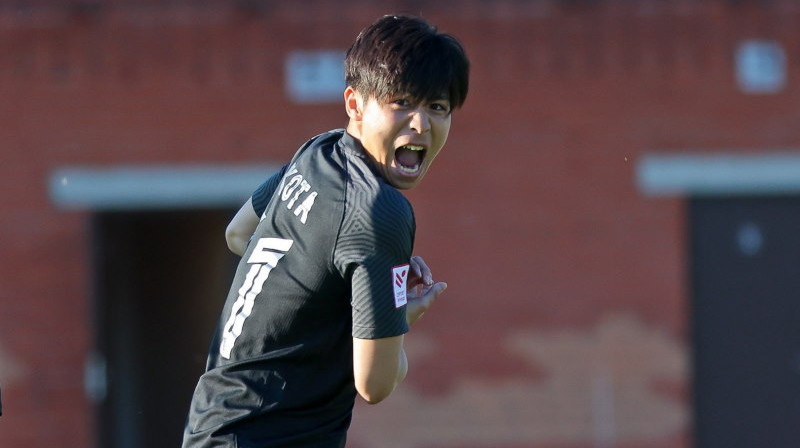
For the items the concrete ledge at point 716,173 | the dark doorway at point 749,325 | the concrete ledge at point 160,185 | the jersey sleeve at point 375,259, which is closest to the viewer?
the jersey sleeve at point 375,259

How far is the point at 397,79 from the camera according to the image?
3.01 m

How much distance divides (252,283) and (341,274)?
0.24 metres

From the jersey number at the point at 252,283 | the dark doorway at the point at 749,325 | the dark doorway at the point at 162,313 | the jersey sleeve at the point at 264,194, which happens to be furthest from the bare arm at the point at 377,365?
the dark doorway at the point at 162,313

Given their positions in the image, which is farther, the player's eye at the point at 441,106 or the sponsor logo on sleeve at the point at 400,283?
the player's eye at the point at 441,106

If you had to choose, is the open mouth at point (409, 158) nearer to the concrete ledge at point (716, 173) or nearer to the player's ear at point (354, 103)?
the player's ear at point (354, 103)

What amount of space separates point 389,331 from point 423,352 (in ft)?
25.9

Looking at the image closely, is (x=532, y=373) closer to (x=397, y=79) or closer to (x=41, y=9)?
(x=41, y=9)

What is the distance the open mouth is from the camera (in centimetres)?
309

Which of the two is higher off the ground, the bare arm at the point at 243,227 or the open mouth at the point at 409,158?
the open mouth at the point at 409,158

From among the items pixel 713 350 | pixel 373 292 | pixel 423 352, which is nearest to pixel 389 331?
pixel 373 292

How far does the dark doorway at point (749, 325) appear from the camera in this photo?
36.1ft

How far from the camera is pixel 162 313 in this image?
12297 millimetres

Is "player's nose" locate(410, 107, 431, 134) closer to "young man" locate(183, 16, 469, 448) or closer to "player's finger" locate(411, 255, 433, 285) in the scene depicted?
"young man" locate(183, 16, 469, 448)

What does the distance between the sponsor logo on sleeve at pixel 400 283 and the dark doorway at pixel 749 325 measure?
839 centimetres
